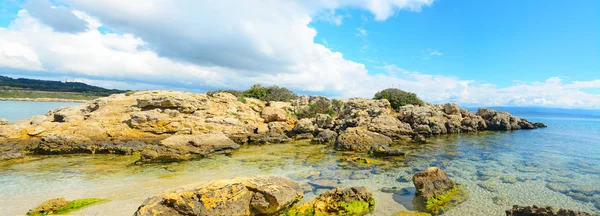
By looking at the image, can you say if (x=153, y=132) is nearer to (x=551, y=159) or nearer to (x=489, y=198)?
(x=489, y=198)

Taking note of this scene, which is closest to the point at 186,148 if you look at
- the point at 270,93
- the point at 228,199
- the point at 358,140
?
the point at 228,199

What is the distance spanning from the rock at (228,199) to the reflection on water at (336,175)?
219 cm

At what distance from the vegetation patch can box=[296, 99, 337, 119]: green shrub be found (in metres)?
28.2

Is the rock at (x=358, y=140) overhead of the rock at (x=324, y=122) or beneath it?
beneath

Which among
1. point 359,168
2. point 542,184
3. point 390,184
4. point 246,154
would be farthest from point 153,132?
point 542,184

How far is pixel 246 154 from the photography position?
20.5m

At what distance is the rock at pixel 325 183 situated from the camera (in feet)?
40.4

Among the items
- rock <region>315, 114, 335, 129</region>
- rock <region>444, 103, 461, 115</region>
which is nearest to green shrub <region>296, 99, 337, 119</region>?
rock <region>315, 114, 335, 129</region>

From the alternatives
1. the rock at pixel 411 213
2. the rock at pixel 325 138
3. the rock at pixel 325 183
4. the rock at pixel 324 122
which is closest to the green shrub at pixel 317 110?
the rock at pixel 324 122

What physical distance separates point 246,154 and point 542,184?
1777 centimetres

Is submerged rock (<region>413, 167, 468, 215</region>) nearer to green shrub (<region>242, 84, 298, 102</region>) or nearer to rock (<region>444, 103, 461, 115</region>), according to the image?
rock (<region>444, 103, 461, 115</region>)

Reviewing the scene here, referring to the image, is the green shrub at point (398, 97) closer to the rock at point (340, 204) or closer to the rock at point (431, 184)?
the rock at point (431, 184)

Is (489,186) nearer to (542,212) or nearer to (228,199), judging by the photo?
(542,212)

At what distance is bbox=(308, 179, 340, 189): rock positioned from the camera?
12320mm
